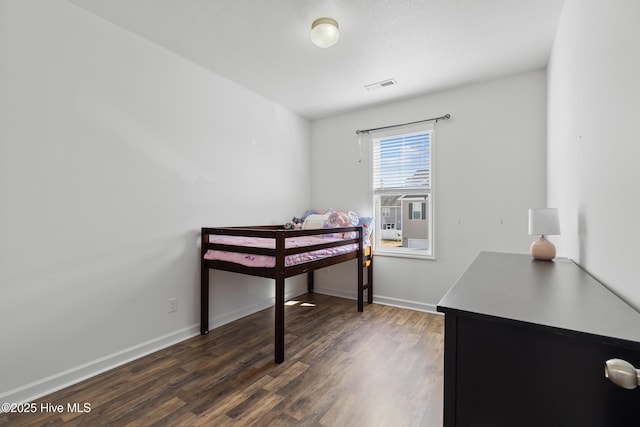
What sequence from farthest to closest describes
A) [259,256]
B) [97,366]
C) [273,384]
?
[259,256]
[97,366]
[273,384]

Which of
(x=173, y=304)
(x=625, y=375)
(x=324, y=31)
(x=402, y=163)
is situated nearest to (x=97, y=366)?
(x=173, y=304)

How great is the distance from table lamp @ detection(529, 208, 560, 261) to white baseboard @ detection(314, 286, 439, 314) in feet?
4.30

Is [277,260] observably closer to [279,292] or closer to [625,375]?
[279,292]

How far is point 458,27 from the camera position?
2.02 metres

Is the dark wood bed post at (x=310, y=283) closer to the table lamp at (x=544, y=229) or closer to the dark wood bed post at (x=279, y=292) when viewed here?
the dark wood bed post at (x=279, y=292)

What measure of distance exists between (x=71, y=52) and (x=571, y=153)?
3156mm

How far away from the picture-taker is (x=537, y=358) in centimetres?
75

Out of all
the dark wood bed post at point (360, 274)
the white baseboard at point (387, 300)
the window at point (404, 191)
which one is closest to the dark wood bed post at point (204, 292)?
the dark wood bed post at point (360, 274)

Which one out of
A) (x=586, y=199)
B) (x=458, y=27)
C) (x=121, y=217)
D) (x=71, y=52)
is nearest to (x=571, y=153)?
(x=586, y=199)

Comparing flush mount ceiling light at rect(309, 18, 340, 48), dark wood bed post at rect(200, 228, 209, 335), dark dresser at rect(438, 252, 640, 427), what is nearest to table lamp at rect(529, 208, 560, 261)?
dark dresser at rect(438, 252, 640, 427)

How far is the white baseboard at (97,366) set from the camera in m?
1.62

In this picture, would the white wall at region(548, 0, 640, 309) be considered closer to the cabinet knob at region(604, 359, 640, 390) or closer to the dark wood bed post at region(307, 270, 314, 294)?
the cabinet knob at region(604, 359, 640, 390)

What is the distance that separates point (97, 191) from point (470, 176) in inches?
126

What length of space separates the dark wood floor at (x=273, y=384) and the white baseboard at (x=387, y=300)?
1.51ft
